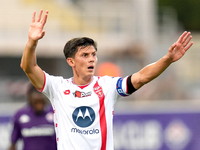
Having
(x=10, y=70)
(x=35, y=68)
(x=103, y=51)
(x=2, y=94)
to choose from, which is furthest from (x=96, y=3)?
(x=35, y=68)

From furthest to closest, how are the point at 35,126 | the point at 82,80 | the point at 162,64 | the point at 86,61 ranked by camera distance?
the point at 35,126 < the point at 82,80 < the point at 86,61 < the point at 162,64

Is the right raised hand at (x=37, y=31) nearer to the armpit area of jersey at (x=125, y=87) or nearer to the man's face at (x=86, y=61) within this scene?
the man's face at (x=86, y=61)

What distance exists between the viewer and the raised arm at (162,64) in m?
4.25

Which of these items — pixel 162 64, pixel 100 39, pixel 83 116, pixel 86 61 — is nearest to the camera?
pixel 162 64

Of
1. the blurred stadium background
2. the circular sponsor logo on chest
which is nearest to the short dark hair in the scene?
the circular sponsor logo on chest

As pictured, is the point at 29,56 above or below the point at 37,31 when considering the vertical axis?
below

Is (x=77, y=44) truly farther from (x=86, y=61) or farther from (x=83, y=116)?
(x=83, y=116)

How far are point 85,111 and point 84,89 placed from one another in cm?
28

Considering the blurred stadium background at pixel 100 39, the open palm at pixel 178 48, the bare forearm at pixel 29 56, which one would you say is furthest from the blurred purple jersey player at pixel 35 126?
the blurred stadium background at pixel 100 39

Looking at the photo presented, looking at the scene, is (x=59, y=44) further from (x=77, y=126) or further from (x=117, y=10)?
(x=77, y=126)

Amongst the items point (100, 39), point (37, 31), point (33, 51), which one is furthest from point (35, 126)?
point (100, 39)

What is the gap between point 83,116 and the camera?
14.3 ft

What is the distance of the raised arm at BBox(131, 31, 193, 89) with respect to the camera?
425 cm

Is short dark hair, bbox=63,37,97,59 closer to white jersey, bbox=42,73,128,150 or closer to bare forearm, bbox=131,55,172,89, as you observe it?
white jersey, bbox=42,73,128,150
